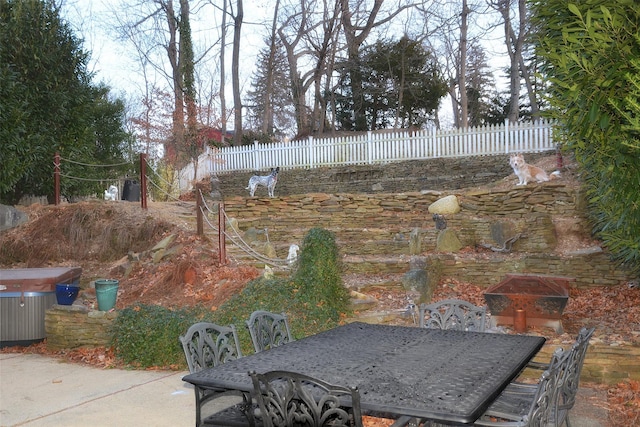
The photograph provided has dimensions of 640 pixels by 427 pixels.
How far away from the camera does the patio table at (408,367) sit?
2.42 m

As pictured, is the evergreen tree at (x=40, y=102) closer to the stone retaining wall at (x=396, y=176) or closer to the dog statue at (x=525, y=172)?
the stone retaining wall at (x=396, y=176)

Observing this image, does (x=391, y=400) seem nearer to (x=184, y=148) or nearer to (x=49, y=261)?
(x=49, y=261)

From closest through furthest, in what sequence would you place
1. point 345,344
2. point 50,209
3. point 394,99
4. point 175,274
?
point 345,344, point 175,274, point 50,209, point 394,99

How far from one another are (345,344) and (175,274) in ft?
18.1

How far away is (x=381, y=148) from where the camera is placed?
A: 15875 millimetres

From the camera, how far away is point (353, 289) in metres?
8.03

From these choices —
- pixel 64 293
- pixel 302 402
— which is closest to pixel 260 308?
pixel 64 293

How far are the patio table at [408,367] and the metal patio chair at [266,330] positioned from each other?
355 mm

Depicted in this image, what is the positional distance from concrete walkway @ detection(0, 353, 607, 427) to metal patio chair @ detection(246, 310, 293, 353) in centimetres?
89

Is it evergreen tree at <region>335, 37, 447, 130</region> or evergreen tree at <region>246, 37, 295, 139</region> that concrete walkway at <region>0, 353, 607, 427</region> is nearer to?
evergreen tree at <region>335, 37, 447, 130</region>

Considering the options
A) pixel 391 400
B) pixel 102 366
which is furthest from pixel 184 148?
pixel 391 400

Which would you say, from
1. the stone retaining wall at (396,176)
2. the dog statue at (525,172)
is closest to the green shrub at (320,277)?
the dog statue at (525,172)

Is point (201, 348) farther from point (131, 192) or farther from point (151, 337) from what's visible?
point (131, 192)

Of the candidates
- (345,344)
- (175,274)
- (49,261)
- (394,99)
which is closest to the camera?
(345,344)
